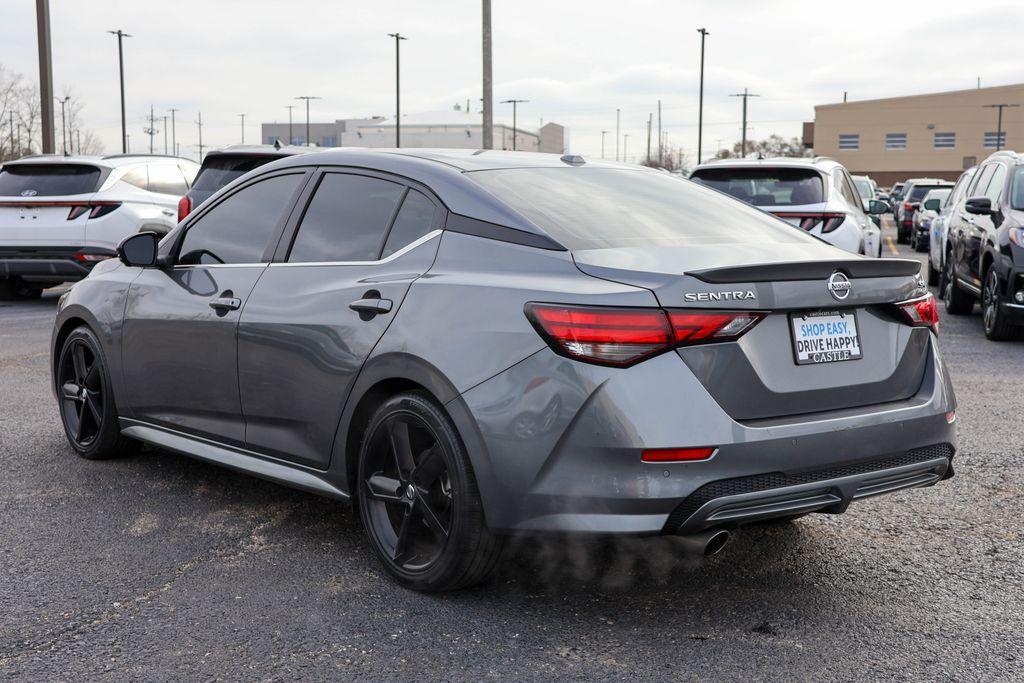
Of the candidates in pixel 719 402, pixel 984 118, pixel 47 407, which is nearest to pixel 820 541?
pixel 719 402

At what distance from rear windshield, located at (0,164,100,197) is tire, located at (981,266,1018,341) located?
963 cm

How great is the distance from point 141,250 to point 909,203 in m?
27.6

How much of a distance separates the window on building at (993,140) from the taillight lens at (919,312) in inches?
4043

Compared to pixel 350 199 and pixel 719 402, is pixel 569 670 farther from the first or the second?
pixel 350 199

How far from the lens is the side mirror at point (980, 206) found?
11047 mm

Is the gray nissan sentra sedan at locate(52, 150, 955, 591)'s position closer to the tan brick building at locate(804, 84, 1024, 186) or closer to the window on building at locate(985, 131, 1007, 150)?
the tan brick building at locate(804, 84, 1024, 186)

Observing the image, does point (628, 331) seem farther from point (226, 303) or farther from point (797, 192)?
point (797, 192)

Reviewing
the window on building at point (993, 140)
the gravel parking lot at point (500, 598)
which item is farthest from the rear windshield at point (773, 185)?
the window on building at point (993, 140)

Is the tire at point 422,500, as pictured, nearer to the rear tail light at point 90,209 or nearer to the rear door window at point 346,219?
the rear door window at point 346,219

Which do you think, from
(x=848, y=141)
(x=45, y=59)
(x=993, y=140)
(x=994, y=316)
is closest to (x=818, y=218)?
(x=994, y=316)

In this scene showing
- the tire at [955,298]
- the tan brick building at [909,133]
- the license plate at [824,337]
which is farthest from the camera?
the tan brick building at [909,133]

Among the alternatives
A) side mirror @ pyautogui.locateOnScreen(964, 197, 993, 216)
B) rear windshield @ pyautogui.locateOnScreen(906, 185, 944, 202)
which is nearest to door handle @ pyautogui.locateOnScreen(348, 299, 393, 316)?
side mirror @ pyautogui.locateOnScreen(964, 197, 993, 216)

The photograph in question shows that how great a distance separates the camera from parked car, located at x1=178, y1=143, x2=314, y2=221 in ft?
40.8

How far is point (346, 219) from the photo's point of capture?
4629 millimetres
